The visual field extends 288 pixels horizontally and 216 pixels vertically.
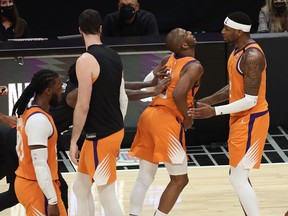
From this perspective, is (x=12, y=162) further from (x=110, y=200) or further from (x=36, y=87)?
(x=36, y=87)

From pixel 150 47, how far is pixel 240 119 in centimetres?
294

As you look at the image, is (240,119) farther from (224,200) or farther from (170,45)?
(224,200)

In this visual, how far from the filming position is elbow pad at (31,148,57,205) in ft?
18.7

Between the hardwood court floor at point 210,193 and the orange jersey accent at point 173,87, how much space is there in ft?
3.85

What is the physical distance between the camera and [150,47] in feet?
31.8

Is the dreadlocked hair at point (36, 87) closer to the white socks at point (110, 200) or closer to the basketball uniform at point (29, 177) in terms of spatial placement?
the basketball uniform at point (29, 177)

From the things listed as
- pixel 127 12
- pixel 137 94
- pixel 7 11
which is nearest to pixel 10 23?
pixel 7 11

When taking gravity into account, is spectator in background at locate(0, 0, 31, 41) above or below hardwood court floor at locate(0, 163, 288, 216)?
above

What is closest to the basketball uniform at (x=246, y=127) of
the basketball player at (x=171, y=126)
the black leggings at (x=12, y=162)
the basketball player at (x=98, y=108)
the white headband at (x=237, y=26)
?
the white headband at (x=237, y=26)

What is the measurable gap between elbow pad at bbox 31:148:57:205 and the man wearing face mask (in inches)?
193

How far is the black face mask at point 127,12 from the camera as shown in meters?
10.4

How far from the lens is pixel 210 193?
839 centimetres

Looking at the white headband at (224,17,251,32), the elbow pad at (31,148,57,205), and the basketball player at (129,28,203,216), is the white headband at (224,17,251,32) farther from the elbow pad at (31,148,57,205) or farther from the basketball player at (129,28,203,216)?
the elbow pad at (31,148,57,205)

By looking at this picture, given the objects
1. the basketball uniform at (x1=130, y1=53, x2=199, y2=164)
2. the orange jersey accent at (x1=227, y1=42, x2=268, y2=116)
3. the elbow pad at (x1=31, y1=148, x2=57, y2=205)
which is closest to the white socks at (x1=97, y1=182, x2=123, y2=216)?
the basketball uniform at (x1=130, y1=53, x2=199, y2=164)
